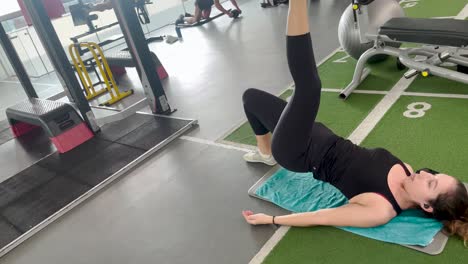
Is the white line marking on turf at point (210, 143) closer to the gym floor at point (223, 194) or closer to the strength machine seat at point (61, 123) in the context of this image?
the gym floor at point (223, 194)

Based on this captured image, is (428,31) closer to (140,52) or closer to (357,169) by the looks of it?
(357,169)

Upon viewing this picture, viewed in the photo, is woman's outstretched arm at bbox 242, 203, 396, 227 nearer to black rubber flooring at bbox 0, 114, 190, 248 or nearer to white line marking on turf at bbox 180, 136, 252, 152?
white line marking on turf at bbox 180, 136, 252, 152

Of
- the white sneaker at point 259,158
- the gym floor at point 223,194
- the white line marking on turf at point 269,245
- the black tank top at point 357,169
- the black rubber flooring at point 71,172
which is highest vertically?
the black tank top at point 357,169

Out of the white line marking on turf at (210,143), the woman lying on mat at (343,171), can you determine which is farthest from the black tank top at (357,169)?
the white line marking on turf at (210,143)

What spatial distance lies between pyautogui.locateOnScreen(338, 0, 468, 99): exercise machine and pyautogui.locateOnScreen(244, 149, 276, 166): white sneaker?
102 cm

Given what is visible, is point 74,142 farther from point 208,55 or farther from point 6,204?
point 208,55

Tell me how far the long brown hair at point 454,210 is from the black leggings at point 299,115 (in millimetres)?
554

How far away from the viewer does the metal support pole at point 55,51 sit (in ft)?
10.4

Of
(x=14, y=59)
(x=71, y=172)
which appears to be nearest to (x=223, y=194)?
(x=71, y=172)

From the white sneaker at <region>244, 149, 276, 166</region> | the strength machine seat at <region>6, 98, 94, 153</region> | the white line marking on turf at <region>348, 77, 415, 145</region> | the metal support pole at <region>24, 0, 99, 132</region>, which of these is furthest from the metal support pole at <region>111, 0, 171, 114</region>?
the white line marking on turf at <region>348, 77, 415, 145</region>

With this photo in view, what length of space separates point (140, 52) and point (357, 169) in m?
2.42

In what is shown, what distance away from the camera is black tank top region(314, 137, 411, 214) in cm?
160

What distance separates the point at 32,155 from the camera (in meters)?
3.64

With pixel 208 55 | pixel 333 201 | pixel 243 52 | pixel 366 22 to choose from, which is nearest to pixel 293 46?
pixel 333 201
